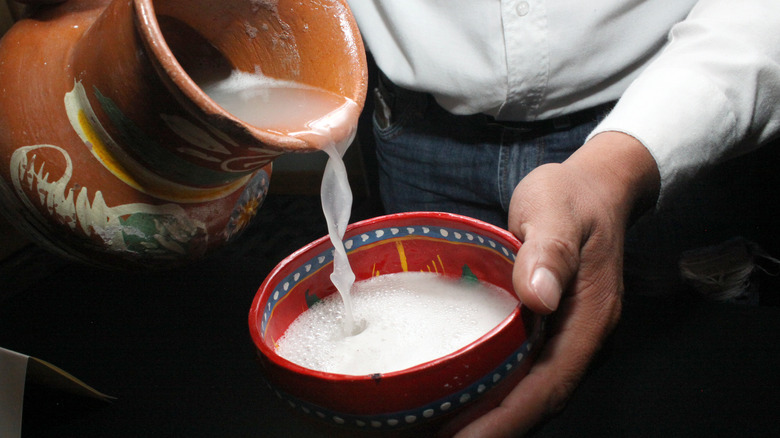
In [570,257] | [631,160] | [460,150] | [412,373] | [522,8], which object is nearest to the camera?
[412,373]

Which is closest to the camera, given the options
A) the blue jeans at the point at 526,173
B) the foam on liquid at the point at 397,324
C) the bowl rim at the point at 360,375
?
the bowl rim at the point at 360,375

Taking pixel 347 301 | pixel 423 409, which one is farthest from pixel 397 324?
pixel 423 409

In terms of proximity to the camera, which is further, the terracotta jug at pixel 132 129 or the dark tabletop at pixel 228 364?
the dark tabletop at pixel 228 364

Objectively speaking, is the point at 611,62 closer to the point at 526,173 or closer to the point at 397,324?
the point at 526,173

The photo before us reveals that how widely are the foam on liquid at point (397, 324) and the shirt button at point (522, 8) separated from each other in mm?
370

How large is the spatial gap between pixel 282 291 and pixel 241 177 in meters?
0.11

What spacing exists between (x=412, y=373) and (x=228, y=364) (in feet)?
1.20

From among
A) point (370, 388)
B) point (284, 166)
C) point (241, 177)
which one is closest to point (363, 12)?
point (241, 177)

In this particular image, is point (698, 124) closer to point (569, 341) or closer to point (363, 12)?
point (569, 341)

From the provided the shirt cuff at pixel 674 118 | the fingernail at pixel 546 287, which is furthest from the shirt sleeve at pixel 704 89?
the fingernail at pixel 546 287

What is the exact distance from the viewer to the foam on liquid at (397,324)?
473mm

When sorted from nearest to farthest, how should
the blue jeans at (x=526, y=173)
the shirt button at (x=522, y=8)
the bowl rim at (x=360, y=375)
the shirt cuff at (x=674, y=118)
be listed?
the bowl rim at (x=360, y=375) → the shirt cuff at (x=674, y=118) → the shirt button at (x=522, y=8) → the blue jeans at (x=526, y=173)

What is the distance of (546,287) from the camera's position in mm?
408

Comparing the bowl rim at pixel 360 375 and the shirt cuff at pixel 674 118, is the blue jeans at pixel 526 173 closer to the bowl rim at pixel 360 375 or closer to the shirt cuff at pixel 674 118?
the shirt cuff at pixel 674 118
